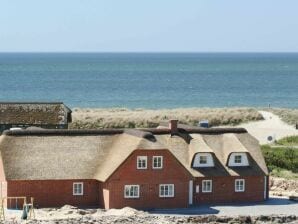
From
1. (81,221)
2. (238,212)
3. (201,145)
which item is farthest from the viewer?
(201,145)

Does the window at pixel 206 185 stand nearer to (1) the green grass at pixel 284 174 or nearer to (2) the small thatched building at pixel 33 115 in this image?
(1) the green grass at pixel 284 174

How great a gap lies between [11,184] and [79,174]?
12.6ft

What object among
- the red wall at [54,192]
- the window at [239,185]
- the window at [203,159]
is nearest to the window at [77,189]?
the red wall at [54,192]

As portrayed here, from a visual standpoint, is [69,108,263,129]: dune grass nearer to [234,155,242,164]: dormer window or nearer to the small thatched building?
the small thatched building

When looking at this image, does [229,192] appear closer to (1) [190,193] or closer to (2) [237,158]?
(2) [237,158]

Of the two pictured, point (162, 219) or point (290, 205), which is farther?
point (290, 205)

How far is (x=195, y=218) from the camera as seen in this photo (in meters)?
48.4

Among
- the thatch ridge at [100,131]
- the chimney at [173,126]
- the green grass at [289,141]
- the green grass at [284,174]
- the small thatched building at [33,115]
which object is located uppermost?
the small thatched building at [33,115]

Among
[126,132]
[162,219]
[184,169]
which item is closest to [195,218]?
[162,219]

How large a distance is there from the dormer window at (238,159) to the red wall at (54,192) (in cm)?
802

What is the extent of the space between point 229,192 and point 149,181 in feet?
17.3

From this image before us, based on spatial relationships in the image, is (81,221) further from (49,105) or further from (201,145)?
(49,105)

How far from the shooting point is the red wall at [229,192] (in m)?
54.8

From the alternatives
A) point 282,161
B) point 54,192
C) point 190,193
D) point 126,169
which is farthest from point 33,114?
point 190,193
